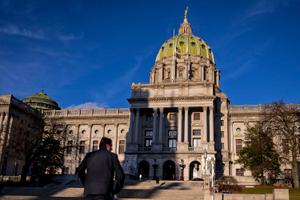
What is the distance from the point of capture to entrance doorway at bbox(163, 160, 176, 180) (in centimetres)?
6819

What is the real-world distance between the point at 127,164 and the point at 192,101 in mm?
16669

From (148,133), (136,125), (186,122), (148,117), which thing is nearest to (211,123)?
(186,122)

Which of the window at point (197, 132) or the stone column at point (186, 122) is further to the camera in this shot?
the window at point (197, 132)

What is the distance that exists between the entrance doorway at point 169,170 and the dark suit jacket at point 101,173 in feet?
200

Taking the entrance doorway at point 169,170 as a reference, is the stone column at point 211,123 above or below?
above

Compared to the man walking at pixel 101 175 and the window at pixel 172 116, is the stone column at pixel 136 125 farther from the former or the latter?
the man walking at pixel 101 175

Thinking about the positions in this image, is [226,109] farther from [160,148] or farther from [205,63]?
[205,63]

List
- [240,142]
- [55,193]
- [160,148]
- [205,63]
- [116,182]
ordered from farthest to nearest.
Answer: [205,63], [240,142], [160,148], [55,193], [116,182]

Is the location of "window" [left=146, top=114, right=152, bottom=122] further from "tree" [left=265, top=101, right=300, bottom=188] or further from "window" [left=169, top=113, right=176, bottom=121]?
"tree" [left=265, top=101, right=300, bottom=188]

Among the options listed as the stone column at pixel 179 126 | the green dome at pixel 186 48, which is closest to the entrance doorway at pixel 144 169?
the stone column at pixel 179 126

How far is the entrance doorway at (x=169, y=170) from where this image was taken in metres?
68.2

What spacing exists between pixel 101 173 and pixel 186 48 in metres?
97.8

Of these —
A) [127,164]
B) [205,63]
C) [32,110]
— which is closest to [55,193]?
[127,164]

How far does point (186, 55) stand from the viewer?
102m
